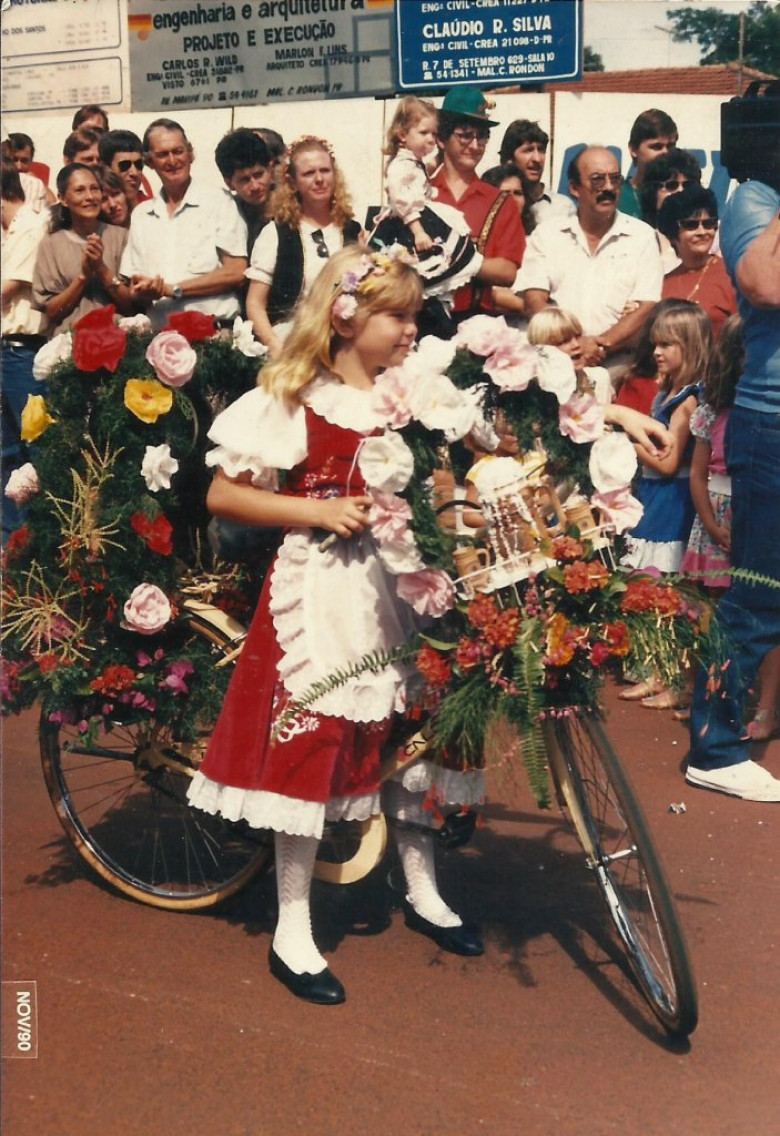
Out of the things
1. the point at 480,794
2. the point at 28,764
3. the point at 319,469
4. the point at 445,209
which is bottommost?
the point at 28,764

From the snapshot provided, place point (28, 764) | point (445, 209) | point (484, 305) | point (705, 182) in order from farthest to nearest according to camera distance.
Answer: point (705, 182)
point (484, 305)
point (445, 209)
point (28, 764)

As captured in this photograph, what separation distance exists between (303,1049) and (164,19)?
751 centimetres

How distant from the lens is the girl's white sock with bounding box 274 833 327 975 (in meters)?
4.30

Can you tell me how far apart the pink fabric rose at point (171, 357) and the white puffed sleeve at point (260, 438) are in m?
0.43

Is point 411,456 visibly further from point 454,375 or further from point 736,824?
point 736,824

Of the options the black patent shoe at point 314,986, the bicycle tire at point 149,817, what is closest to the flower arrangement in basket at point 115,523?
the bicycle tire at point 149,817

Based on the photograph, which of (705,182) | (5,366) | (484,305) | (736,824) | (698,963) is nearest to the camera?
(698,963)

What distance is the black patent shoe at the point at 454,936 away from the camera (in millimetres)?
4484

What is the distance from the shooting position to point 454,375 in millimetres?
4004

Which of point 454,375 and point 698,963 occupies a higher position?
point 454,375

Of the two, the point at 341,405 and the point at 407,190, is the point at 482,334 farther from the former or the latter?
the point at 407,190

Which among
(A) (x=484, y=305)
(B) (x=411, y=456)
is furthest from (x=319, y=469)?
(A) (x=484, y=305)

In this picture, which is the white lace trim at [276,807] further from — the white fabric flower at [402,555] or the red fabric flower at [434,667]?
the white fabric flower at [402,555]

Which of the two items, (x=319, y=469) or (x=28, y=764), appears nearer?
(x=319, y=469)
